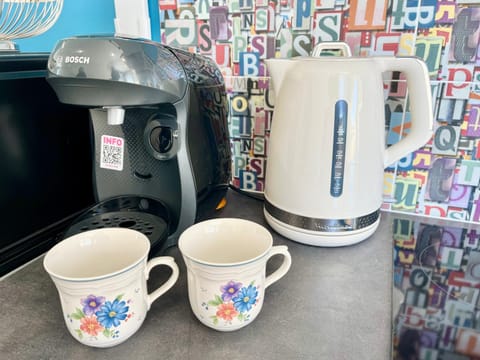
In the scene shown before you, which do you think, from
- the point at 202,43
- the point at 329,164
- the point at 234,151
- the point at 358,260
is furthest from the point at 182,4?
the point at 358,260

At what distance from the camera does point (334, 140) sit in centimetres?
50

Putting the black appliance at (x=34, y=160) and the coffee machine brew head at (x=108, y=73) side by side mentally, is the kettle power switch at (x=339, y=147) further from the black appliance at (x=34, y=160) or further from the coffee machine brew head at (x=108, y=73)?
the black appliance at (x=34, y=160)

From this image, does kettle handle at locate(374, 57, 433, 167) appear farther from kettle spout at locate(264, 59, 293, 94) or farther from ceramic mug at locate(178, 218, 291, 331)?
ceramic mug at locate(178, 218, 291, 331)

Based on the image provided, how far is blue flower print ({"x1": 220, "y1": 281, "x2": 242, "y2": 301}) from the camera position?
373 mm

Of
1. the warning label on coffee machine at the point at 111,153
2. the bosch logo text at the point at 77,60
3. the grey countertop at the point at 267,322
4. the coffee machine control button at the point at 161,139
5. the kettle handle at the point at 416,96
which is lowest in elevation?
the grey countertop at the point at 267,322

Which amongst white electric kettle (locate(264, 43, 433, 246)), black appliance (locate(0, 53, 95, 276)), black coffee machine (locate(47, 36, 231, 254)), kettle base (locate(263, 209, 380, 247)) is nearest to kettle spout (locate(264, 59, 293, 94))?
white electric kettle (locate(264, 43, 433, 246))

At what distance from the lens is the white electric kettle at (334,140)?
496 mm

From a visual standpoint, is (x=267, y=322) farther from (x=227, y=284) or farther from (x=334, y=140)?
(x=334, y=140)

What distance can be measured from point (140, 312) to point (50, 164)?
1.09ft

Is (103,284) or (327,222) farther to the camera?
(327,222)

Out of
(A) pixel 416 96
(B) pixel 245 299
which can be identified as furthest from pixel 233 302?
(A) pixel 416 96

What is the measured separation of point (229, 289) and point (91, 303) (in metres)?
0.13

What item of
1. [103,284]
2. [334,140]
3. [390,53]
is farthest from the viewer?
[390,53]

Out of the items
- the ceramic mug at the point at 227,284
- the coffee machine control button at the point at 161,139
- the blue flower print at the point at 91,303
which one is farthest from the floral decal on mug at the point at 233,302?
the coffee machine control button at the point at 161,139
